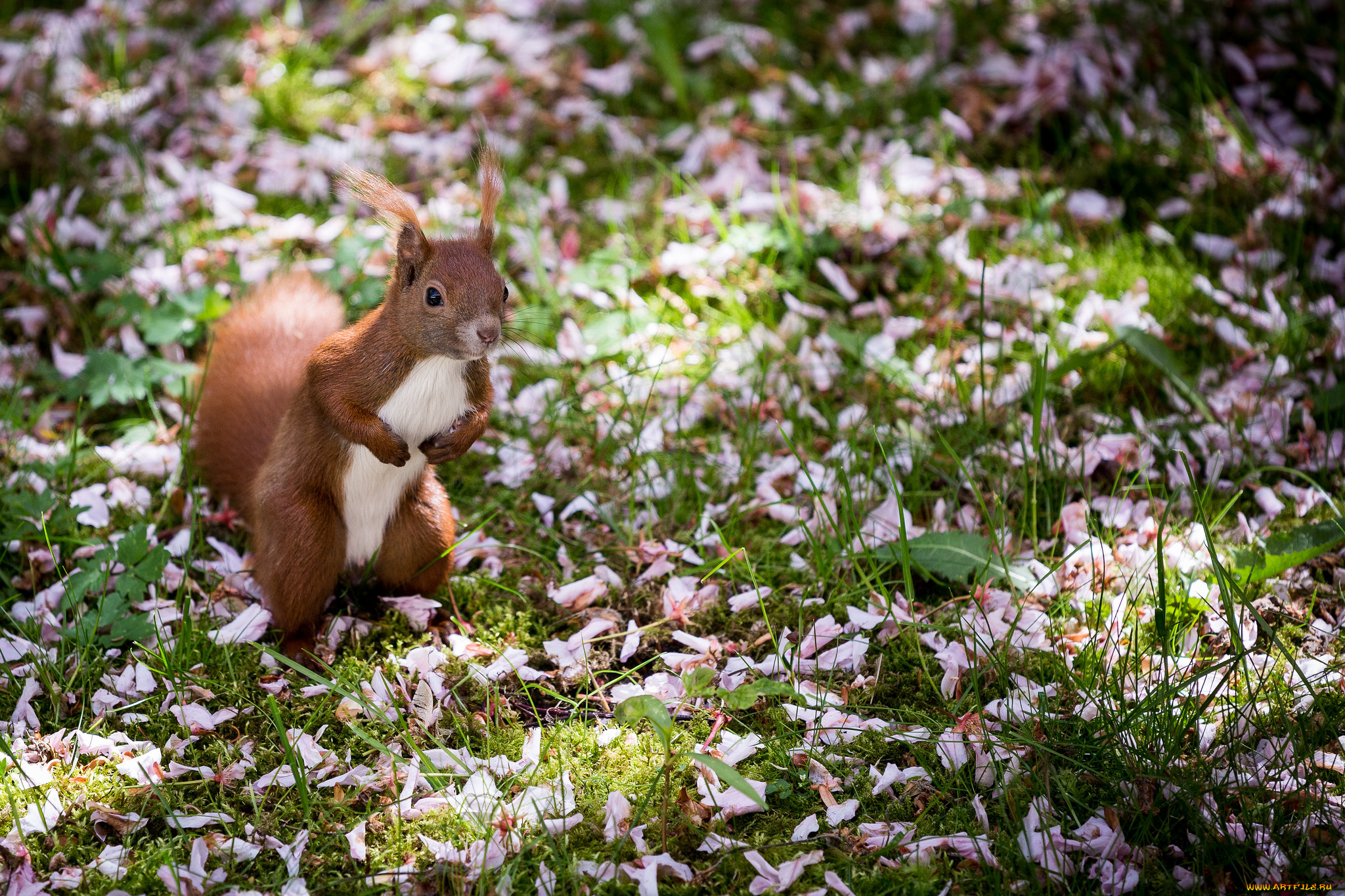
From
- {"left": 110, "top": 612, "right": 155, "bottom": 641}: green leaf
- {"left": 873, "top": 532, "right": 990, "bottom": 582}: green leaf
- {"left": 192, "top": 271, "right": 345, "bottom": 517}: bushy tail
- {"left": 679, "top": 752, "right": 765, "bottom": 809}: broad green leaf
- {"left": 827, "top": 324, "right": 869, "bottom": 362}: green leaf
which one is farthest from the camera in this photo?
{"left": 827, "top": 324, "right": 869, "bottom": 362}: green leaf

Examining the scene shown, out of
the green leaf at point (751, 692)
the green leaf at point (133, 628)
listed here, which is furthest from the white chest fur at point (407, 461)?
the green leaf at point (751, 692)

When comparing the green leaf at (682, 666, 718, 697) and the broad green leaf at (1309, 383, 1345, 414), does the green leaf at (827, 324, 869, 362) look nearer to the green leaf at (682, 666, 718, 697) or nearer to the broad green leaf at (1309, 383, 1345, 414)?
the broad green leaf at (1309, 383, 1345, 414)

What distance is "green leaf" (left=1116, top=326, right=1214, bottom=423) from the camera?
3555mm

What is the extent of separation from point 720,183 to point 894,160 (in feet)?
2.30

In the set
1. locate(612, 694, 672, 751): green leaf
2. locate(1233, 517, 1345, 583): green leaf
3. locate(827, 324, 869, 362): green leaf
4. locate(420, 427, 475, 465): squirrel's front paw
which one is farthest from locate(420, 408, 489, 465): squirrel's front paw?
locate(1233, 517, 1345, 583): green leaf

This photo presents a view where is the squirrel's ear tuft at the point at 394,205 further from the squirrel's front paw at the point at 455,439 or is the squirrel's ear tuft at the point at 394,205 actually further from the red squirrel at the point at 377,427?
the squirrel's front paw at the point at 455,439

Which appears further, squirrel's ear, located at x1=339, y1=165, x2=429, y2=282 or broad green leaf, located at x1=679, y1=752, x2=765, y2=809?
squirrel's ear, located at x1=339, y1=165, x2=429, y2=282

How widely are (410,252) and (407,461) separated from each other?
18.8 inches

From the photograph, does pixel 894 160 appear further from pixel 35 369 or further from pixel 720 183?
pixel 35 369

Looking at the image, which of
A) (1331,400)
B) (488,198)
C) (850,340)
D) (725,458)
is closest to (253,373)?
(488,198)

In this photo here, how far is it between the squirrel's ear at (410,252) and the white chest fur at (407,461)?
0.19m

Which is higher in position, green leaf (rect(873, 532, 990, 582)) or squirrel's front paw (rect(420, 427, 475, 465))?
squirrel's front paw (rect(420, 427, 475, 465))

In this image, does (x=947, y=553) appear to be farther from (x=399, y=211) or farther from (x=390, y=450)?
(x=399, y=211)

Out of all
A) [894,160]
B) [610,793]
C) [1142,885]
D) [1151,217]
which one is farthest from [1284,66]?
[610,793]
